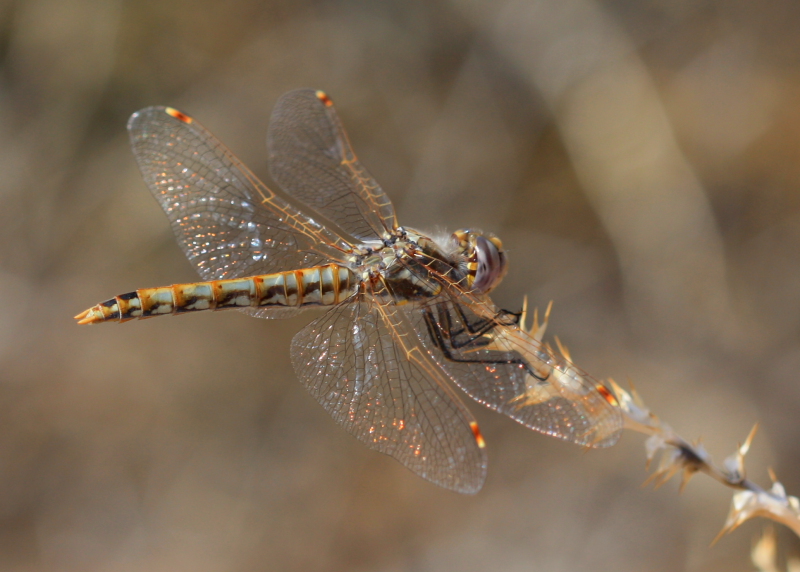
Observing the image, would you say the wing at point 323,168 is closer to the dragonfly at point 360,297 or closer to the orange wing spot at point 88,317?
the dragonfly at point 360,297

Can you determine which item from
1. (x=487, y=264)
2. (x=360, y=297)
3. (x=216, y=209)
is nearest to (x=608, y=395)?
(x=487, y=264)

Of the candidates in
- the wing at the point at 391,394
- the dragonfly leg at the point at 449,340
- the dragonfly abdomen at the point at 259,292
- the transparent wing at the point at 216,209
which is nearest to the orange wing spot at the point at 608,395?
the dragonfly leg at the point at 449,340

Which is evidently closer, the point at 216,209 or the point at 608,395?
the point at 608,395

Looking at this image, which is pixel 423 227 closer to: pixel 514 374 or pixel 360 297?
pixel 360 297

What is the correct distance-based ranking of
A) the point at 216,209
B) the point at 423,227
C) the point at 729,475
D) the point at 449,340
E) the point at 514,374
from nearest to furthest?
the point at 729,475 < the point at 514,374 < the point at 449,340 < the point at 216,209 < the point at 423,227

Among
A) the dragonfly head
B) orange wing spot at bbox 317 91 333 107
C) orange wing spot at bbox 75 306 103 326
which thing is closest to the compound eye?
the dragonfly head

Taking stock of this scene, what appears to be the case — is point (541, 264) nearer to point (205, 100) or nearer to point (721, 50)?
point (721, 50)
